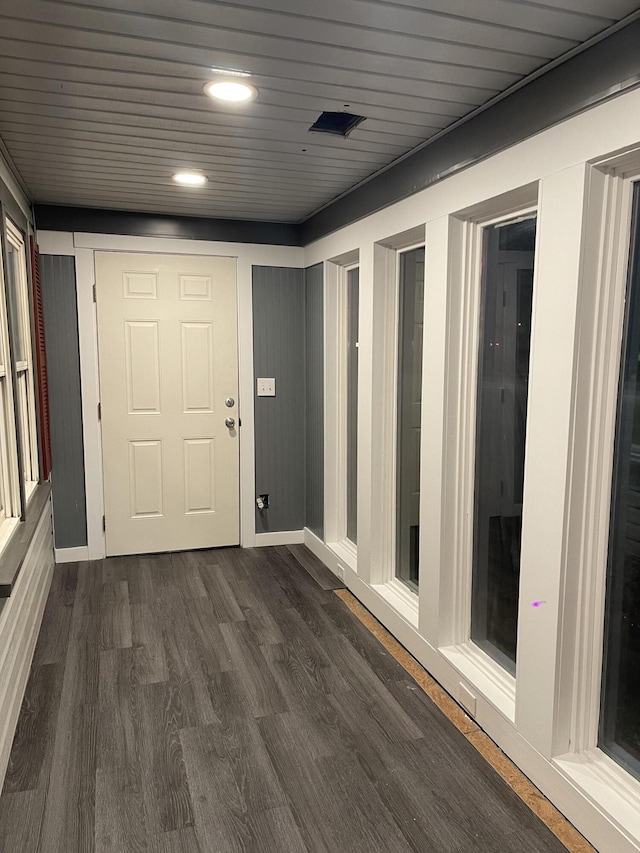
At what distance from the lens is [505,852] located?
5.87 feet

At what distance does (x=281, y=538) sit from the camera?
4559 millimetres

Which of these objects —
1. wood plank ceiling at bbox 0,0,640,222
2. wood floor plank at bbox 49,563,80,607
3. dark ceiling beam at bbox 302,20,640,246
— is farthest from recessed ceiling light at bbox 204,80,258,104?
wood floor plank at bbox 49,563,80,607

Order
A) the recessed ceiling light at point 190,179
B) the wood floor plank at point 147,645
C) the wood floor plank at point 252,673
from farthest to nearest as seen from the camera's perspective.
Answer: the recessed ceiling light at point 190,179
the wood floor plank at point 147,645
the wood floor plank at point 252,673

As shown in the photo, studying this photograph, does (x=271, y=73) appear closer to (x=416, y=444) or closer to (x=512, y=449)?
(x=512, y=449)

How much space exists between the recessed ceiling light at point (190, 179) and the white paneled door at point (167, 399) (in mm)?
928

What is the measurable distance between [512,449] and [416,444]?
0.85 metres

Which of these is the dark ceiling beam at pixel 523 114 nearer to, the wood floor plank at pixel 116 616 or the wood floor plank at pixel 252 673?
the wood floor plank at pixel 252 673

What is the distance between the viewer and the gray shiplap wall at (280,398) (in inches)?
171

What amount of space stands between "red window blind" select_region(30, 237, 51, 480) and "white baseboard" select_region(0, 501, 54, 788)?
1.25 feet

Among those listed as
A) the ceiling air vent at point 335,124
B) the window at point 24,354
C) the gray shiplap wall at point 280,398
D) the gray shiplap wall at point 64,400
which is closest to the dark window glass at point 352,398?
the gray shiplap wall at point 280,398

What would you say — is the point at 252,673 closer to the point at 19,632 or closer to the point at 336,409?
the point at 19,632

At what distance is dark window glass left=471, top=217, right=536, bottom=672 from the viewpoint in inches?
89.7

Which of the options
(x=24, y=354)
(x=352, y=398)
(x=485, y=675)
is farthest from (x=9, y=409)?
(x=485, y=675)

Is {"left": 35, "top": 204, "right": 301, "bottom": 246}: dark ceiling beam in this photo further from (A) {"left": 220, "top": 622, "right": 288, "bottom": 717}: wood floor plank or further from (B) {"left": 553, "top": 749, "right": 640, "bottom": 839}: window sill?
(B) {"left": 553, "top": 749, "right": 640, "bottom": 839}: window sill
